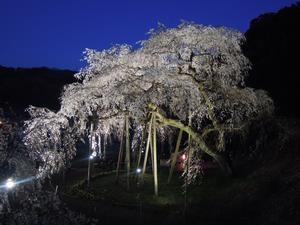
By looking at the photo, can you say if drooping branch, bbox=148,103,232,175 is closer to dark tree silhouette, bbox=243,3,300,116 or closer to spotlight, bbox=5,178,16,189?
dark tree silhouette, bbox=243,3,300,116

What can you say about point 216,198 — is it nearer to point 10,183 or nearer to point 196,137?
point 196,137

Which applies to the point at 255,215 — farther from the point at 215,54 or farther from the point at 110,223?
the point at 215,54

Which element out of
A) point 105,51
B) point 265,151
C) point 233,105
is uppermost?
point 105,51

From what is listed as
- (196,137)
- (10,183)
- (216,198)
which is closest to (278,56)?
(196,137)

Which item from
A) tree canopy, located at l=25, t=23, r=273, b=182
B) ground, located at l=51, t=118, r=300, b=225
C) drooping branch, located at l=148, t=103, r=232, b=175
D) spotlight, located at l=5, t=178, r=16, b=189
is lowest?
ground, located at l=51, t=118, r=300, b=225

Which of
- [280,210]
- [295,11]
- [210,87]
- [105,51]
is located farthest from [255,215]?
[295,11]

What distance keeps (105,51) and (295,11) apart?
44.4ft

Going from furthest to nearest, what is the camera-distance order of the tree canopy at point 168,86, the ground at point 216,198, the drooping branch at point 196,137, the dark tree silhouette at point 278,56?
the dark tree silhouette at point 278,56 < the drooping branch at point 196,137 < the tree canopy at point 168,86 < the ground at point 216,198

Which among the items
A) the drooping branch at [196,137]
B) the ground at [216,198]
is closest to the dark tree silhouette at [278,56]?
the ground at [216,198]

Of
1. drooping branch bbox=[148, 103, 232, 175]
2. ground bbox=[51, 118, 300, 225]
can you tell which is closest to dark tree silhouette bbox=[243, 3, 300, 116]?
ground bbox=[51, 118, 300, 225]

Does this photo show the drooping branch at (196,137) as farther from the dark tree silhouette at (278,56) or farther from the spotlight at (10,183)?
the spotlight at (10,183)

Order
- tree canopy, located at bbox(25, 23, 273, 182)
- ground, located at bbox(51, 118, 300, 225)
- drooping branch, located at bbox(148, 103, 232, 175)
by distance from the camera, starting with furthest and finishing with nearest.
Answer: drooping branch, located at bbox(148, 103, 232, 175) < tree canopy, located at bbox(25, 23, 273, 182) < ground, located at bbox(51, 118, 300, 225)

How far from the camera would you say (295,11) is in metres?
24.0

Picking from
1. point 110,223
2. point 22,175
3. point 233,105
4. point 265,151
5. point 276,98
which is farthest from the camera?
point 276,98
